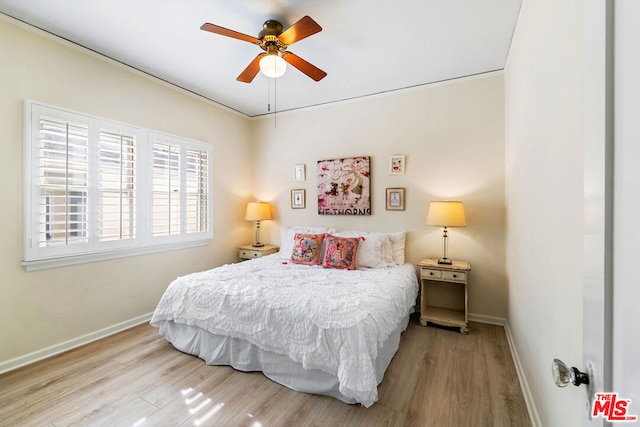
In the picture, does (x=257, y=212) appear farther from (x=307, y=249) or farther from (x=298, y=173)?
(x=307, y=249)

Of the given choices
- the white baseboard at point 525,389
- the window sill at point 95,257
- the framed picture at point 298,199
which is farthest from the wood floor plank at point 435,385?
the window sill at point 95,257

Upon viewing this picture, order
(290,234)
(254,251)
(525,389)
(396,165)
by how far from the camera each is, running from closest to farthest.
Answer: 1. (525,389)
2. (396,165)
3. (290,234)
4. (254,251)

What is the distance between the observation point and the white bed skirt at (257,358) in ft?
6.40

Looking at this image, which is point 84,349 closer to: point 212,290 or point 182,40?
point 212,290

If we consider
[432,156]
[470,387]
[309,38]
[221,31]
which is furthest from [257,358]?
[432,156]

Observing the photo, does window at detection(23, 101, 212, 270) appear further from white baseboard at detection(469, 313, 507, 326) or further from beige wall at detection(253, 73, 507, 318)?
white baseboard at detection(469, 313, 507, 326)

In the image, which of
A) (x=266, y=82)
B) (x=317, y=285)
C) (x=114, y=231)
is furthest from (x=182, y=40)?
(x=317, y=285)

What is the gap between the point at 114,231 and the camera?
114 inches

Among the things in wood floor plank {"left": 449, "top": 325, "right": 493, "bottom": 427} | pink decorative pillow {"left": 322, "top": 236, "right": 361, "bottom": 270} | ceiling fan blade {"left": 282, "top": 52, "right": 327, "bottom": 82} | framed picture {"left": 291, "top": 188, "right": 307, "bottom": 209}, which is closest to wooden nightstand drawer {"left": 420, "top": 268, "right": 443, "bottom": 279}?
wood floor plank {"left": 449, "top": 325, "right": 493, "bottom": 427}

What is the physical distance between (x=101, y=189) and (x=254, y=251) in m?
2.05

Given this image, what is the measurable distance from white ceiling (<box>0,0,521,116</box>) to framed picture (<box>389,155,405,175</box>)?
0.89 m

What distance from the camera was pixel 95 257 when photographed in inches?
109

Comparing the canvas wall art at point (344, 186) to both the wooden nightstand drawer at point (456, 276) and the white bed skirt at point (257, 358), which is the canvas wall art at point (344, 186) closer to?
the wooden nightstand drawer at point (456, 276)

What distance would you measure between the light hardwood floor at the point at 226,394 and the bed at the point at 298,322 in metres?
0.13
